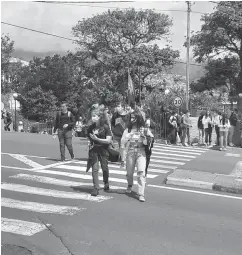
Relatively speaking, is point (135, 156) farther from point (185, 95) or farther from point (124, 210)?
point (185, 95)

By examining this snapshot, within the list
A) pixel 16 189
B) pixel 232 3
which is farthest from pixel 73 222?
pixel 232 3

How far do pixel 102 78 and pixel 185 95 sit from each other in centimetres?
1875

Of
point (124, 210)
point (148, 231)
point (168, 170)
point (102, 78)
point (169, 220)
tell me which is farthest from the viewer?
point (102, 78)

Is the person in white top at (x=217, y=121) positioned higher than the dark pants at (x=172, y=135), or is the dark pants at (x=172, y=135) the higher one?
the person in white top at (x=217, y=121)

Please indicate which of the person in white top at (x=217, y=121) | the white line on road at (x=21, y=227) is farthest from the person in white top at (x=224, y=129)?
the white line on road at (x=21, y=227)

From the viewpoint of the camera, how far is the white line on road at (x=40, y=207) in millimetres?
6957

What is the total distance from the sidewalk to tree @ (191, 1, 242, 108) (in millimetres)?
21503

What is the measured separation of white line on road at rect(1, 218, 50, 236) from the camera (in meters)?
5.93

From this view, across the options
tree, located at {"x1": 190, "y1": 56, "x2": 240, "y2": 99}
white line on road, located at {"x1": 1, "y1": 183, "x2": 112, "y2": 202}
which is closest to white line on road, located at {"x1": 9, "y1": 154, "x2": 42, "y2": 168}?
white line on road, located at {"x1": 1, "y1": 183, "x2": 112, "y2": 202}

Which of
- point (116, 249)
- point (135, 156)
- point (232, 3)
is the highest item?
point (232, 3)

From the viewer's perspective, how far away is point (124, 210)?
278 inches

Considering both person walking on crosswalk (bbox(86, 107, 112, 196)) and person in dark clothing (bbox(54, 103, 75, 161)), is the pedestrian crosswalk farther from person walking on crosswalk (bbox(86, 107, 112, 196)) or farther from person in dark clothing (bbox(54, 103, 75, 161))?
person in dark clothing (bbox(54, 103, 75, 161))

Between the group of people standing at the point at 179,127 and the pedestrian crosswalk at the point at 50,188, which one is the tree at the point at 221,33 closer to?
the group of people standing at the point at 179,127

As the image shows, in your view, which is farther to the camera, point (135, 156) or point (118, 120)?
point (118, 120)
